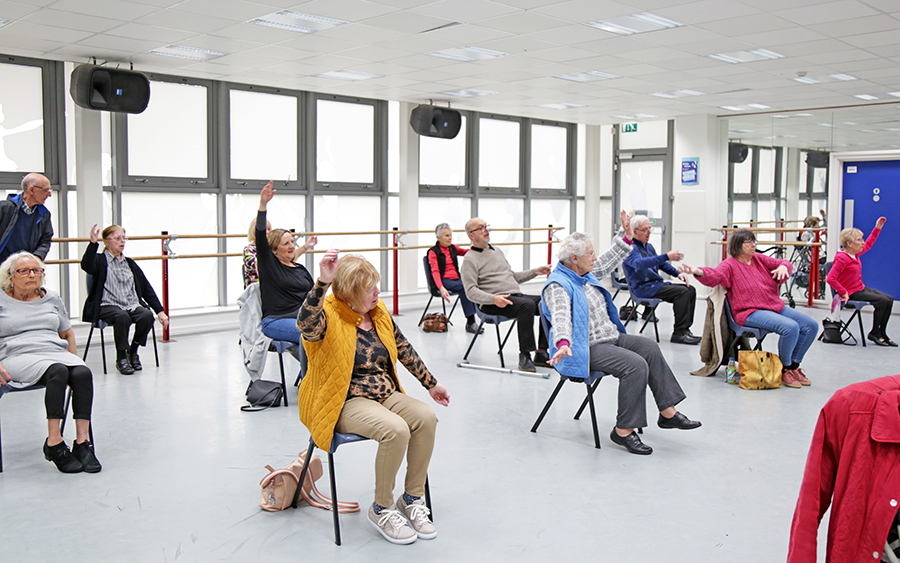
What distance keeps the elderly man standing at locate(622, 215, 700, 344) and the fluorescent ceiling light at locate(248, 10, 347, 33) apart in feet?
10.7

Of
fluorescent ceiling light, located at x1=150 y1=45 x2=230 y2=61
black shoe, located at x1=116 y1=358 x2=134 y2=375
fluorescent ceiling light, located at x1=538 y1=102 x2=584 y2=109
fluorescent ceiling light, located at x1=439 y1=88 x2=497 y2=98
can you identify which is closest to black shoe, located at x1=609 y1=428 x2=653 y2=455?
black shoe, located at x1=116 y1=358 x2=134 y2=375

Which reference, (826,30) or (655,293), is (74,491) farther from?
(826,30)

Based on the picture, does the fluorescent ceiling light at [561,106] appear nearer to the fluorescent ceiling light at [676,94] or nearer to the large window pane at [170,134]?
the fluorescent ceiling light at [676,94]

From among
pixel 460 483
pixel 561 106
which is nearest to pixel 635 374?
pixel 460 483

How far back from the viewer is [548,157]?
41.1 feet

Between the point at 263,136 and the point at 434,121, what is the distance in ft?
6.75

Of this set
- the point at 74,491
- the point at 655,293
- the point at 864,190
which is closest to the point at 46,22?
the point at 74,491

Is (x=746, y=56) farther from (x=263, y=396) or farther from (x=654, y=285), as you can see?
(x=263, y=396)

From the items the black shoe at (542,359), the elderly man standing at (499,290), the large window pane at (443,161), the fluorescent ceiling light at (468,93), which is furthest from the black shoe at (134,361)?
the large window pane at (443,161)

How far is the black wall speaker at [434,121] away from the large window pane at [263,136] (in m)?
1.49

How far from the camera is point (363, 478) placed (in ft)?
11.9

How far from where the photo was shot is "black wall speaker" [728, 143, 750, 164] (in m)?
11.0

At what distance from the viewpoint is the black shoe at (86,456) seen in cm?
371

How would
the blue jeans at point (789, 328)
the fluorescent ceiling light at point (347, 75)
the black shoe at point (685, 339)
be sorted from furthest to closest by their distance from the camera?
the fluorescent ceiling light at point (347, 75)
the black shoe at point (685, 339)
the blue jeans at point (789, 328)
